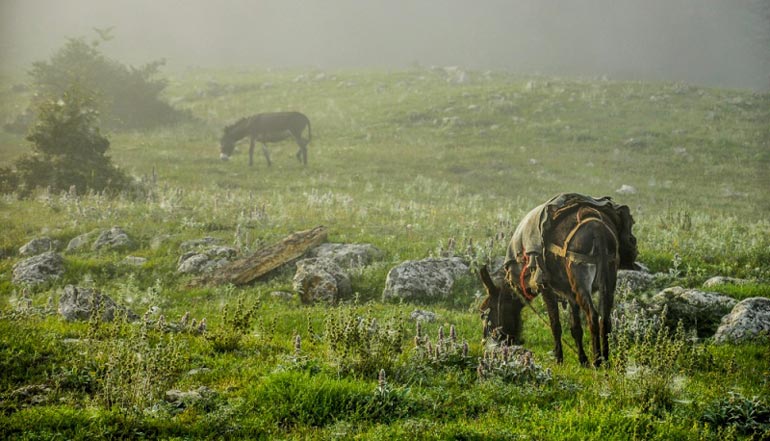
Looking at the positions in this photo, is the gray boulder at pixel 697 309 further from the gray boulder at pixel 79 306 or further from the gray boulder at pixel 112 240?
the gray boulder at pixel 112 240

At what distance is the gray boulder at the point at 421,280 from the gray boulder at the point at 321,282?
0.97m

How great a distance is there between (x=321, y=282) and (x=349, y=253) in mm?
2404

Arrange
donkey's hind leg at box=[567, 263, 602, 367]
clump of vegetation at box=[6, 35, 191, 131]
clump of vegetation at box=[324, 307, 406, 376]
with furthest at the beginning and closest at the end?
clump of vegetation at box=[6, 35, 191, 131]
donkey's hind leg at box=[567, 263, 602, 367]
clump of vegetation at box=[324, 307, 406, 376]

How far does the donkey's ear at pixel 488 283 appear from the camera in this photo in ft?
28.0

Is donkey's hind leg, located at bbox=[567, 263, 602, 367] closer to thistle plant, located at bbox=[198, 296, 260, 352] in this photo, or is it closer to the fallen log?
thistle plant, located at bbox=[198, 296, 260, 352]

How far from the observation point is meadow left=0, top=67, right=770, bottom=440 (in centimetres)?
535

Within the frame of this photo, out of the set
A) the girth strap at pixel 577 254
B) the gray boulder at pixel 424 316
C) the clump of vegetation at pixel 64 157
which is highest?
the clump of vegetation at pixel 64 157

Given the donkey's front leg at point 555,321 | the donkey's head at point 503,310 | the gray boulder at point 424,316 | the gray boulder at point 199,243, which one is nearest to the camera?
the donkey's front leg at point 555,321

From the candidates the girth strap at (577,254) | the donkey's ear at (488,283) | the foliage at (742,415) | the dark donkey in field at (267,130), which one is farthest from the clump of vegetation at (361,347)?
the dark donkey in field at (267,130)

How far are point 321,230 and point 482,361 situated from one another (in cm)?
878

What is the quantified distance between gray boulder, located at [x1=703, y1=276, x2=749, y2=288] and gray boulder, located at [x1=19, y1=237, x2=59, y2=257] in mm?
15407

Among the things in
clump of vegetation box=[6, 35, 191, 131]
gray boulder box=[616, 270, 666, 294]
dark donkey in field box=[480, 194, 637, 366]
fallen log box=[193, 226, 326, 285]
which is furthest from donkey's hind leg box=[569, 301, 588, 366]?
clump of vegetation box=[6, 35, 191, 131]

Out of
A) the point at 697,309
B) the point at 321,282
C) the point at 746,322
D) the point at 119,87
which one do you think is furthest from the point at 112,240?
the point at 119,87

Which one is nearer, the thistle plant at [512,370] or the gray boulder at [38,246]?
the thistle plant at [512,370]
